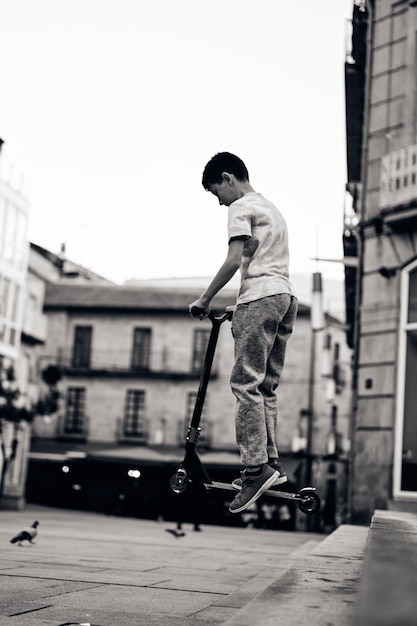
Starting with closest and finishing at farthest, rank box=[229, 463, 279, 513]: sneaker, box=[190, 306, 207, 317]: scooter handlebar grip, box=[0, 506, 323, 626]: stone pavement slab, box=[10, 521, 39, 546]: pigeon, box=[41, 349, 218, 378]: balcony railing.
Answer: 1. box=[0, 506, 323, 626]: stone pavement slab
2. box=[229, 463, 279, 513]: sneaker
3. box=[190, 306, 207, 317]: scooter handlebar grip
4. box=[10, 521, 39, 546]: pigeon
5. box=[41, 349, 218, 378]: balcony railing

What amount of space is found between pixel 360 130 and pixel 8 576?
63.8 feet

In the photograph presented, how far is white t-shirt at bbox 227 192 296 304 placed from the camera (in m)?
4.79

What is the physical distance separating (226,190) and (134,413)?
4197 centimetres

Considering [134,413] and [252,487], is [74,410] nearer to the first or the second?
[134,413]

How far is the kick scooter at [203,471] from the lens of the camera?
15.5 ft

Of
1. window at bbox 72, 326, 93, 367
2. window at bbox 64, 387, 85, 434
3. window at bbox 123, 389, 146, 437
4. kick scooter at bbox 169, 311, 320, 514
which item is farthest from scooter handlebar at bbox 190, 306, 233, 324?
window at bbox 72, 326, 93, 367

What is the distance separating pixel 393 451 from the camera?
14.9 metres

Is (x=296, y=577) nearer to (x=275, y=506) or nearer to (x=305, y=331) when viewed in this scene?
(x=275, y=506)

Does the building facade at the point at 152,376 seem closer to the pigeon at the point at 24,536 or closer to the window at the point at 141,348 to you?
the window at the point at 141,348

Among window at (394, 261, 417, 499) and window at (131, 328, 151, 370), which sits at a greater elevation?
window at (131, 328, 151, 370)

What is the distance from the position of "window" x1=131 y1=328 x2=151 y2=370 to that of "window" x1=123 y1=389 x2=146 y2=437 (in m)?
1.43

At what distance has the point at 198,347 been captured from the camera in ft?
153

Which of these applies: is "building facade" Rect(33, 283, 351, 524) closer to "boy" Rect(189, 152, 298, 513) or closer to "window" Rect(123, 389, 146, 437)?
"window" Rect(123, 389, 146, 437)

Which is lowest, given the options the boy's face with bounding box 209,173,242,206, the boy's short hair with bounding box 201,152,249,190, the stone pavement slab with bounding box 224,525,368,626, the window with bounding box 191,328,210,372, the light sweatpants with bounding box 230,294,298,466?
the stone pavement slab with bounding box 224,525,368,626
